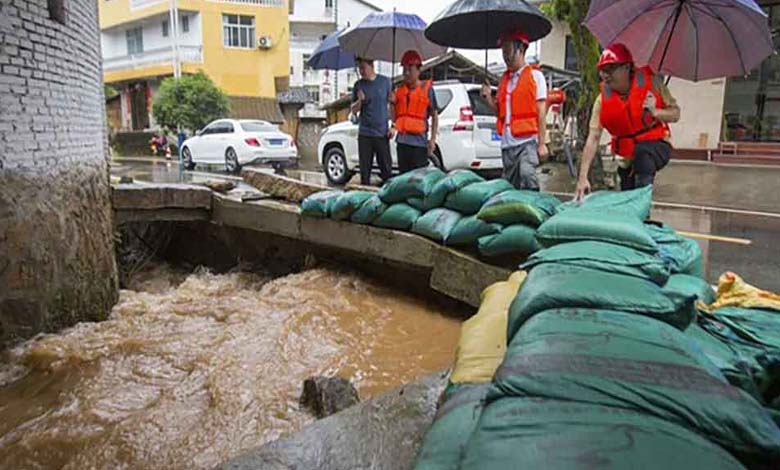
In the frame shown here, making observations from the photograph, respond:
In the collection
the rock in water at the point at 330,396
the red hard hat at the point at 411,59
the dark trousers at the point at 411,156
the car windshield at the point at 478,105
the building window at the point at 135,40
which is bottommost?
the rock in water at the point at 330,396

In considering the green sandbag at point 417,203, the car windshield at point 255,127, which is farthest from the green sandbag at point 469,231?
the car windshield at point 255,127

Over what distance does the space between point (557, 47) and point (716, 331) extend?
1629cm

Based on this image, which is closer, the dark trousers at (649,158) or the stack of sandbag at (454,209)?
the dark trousers at (649,158)

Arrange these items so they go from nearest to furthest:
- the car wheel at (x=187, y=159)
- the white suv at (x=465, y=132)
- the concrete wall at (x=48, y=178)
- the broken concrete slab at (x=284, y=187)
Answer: the concrete wall at (x=48, y=178), the broken concrete slab at (x=284, y=187), the white suv at (x=465, y=132), the car wheel at (x=187, y=159)

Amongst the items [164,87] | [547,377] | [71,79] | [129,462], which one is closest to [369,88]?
[71,79]

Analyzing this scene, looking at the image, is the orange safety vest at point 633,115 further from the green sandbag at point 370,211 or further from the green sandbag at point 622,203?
the green sandbag at point 370,211

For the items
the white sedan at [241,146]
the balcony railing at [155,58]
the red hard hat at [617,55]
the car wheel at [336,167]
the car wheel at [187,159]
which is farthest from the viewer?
the balcony railing at [155,58]

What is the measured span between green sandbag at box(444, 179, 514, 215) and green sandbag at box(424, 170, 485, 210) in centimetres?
5

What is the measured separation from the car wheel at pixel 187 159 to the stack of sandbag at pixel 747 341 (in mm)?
13544

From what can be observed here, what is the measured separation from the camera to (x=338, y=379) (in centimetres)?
287

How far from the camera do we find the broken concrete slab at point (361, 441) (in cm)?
172

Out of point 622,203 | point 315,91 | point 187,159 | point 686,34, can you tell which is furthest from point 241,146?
point 315,91

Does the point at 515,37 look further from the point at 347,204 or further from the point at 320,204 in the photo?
the point at 320,204

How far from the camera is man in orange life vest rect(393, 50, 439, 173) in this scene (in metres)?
5.33
